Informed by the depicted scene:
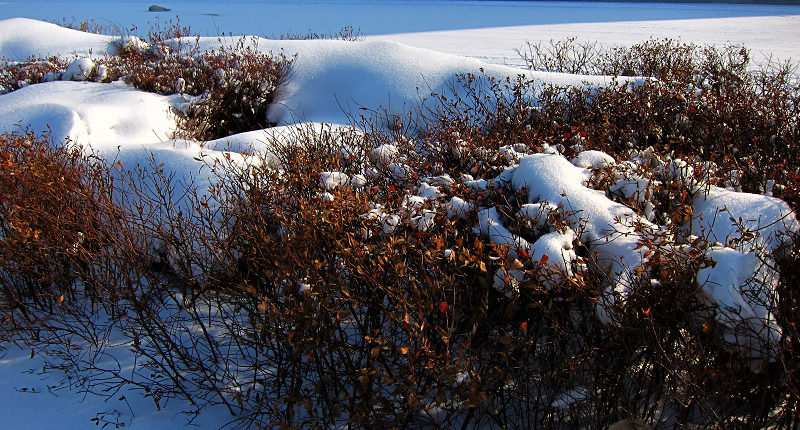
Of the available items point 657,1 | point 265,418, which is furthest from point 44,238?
point 657,1

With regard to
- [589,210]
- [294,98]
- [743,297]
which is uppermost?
[294,98]

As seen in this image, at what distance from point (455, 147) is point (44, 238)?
95.7 inches

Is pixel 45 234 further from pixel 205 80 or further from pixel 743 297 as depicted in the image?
pixel 205 80

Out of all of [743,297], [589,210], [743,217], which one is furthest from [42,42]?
[743,297]

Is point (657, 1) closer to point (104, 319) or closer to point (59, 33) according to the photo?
point (59, 33)

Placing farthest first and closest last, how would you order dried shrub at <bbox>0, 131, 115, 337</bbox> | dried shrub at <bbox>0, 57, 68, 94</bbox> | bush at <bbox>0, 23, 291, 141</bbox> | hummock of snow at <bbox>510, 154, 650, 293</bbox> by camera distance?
dried shrub at <bbox>0, 57, 68, 94</bbox> → bush at <bbox>0, 23, 291, 141</bbox> → dried shrub at <bbox>0, 131, 115, 337</bbox> → hummock of snow at <bbox>510, 154, 650, 293</bbox>

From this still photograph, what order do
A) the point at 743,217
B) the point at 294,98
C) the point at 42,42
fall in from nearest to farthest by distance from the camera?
the point at 743,217, the point at 294,98, the point at 42,42

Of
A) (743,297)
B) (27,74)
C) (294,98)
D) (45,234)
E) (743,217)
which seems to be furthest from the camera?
(27,74)

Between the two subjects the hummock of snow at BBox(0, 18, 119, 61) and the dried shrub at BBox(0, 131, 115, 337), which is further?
the hummock of snow at BBox(0, 18, 119, 61)

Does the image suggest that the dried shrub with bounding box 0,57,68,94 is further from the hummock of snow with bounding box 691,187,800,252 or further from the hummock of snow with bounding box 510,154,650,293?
the hummock of snow with bounding box 691,187,800,252

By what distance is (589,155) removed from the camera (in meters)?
2.99

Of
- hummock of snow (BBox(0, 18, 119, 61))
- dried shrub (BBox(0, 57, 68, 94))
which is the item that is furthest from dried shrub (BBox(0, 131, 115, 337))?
hummock of snow (BBox(0, 18, 119, 61))

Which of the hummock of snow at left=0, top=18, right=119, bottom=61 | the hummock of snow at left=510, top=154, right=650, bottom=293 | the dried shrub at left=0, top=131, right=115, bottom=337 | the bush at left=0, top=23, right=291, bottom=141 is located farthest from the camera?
the hummock of snow at left=0, top=18, right=119, bottom=61

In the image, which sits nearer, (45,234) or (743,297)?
(743,297)
